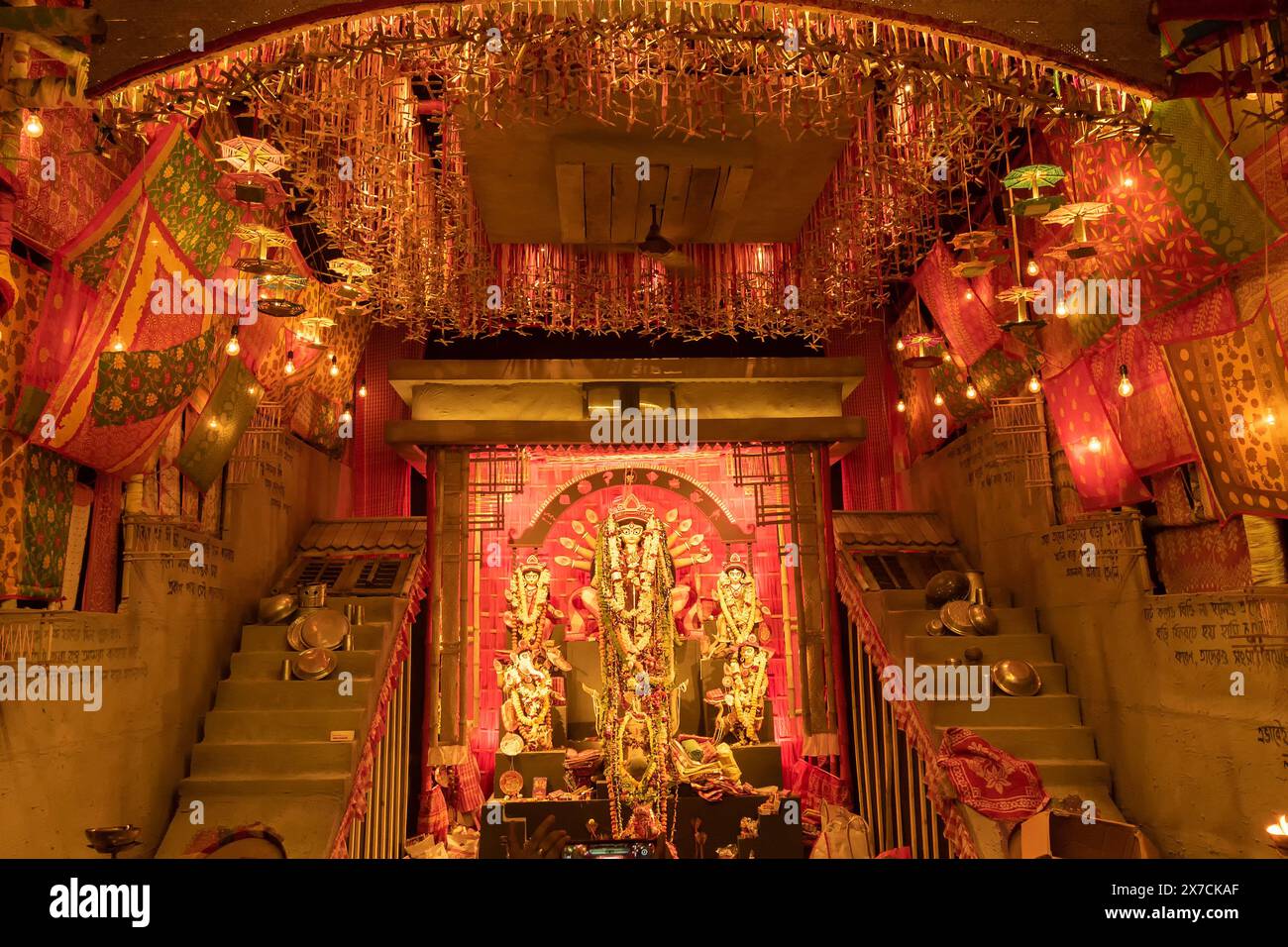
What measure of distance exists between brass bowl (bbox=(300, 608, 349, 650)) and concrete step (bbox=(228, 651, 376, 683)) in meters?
0.12

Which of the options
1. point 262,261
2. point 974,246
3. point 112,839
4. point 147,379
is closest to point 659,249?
Answer: point 974,246

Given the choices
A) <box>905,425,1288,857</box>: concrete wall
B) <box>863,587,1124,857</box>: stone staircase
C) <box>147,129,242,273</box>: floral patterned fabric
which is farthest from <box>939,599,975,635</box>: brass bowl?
<box>147,129,242,273</box>: floral patterned fabric

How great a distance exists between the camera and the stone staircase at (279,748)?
5.81 meters

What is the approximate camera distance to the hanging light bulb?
533 cm

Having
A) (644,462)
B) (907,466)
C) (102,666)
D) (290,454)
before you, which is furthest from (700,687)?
(102,666)

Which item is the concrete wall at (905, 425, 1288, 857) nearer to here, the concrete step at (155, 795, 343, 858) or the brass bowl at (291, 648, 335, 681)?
the concrete step at (155, 795, 343, 858)

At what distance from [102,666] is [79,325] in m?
1.88

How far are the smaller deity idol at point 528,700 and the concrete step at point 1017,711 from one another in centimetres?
308

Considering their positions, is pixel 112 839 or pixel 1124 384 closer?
pixel 112 839

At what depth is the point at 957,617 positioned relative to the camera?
6.98m

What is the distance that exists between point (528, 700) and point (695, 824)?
2777 millimetres

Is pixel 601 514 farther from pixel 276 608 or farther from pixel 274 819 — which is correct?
pixel 274 819
